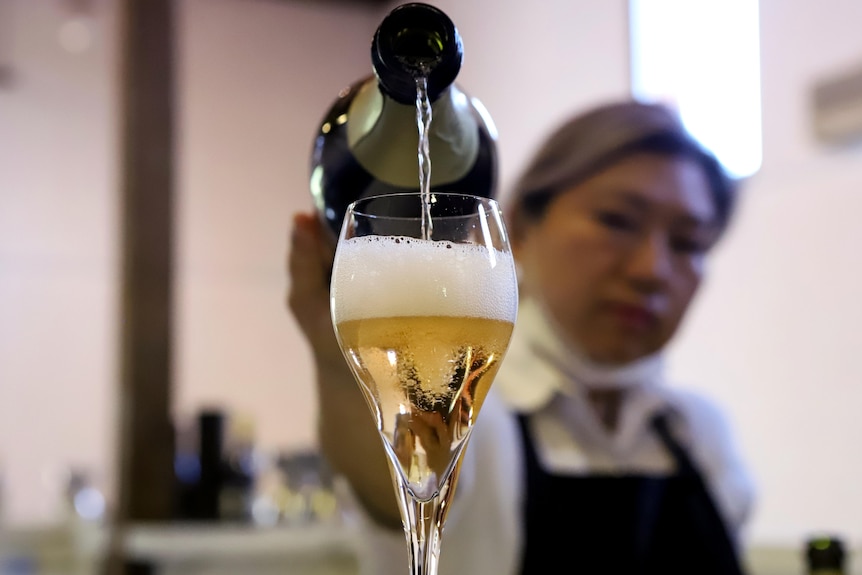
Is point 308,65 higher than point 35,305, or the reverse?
point 308,65

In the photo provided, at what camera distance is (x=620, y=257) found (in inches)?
50.1

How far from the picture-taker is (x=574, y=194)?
1.30m

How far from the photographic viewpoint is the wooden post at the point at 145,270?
1622mm

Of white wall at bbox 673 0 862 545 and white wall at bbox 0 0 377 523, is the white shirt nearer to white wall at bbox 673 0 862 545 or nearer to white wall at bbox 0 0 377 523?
white wall at bbox 673 0 862 545

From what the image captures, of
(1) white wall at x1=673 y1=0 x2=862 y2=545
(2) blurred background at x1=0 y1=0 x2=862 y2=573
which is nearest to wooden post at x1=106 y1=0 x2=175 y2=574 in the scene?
(2) blurred background at x1=0 y1=0 x2=862 y2=573

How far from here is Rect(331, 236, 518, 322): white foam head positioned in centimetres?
47

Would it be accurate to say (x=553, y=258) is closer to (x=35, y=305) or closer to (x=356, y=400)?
(x=356, y=400)

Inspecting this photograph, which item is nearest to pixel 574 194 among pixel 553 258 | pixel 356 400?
pixel 553 258

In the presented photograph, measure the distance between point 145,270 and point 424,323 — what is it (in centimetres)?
130

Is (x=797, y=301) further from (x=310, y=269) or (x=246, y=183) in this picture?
(x=246, y=183)

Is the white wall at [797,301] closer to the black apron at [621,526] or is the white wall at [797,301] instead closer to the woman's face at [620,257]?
the black apron at [621,526]

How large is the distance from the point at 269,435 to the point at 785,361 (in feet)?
7.01

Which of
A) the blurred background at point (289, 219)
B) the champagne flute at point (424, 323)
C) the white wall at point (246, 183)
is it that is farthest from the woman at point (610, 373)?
the white wall at point (246, 183)

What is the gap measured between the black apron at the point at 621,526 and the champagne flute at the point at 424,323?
732 mm
